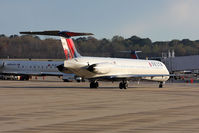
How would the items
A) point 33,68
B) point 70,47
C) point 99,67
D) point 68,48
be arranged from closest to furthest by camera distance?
1. point 68,48
2. point 70,47
3. point 99,67
4. point 33,68

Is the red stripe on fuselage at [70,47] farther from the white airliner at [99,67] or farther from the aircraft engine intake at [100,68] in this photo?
the aircraft engine intake at [100,68]

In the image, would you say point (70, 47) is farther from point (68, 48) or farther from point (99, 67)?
point (99, 67)

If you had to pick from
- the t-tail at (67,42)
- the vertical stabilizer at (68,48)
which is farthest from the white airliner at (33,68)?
the vertical stabilizer at (68,48)

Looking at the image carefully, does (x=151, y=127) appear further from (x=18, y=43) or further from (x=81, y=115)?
(x=18, y=43)

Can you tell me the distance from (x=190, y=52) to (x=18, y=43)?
2217 inches

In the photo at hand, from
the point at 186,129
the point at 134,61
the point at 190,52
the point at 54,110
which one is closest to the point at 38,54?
the point at 190,52

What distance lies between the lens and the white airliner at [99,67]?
38.8 meters

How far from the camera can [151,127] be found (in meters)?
14.0

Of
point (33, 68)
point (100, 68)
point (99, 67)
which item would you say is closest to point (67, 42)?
point (99, 67)

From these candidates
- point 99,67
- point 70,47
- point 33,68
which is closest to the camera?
point 70,47

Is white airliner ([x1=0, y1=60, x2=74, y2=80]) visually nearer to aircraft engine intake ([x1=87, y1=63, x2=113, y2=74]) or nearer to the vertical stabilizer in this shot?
aircraft engine intake ([x1=87, y1=63, x2=113, y2=74])

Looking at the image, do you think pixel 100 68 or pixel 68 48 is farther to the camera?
pixel 100 68

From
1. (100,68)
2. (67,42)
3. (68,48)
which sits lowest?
(100,68)

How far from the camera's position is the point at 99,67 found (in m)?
39.6
